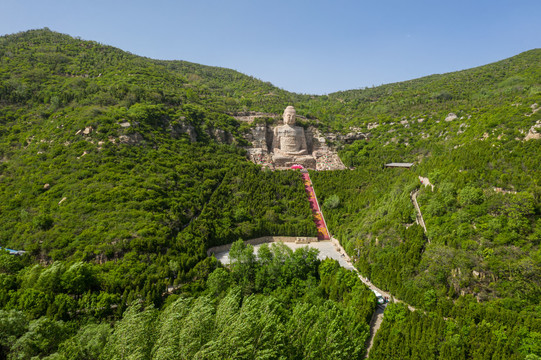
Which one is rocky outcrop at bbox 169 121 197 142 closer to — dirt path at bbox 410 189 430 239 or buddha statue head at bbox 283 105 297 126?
buddha statue head at bbox 283 105 297 126

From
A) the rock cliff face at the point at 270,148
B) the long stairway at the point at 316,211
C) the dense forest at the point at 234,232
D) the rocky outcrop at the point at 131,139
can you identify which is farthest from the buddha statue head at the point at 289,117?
the rocky outcrop at the point at 131,139

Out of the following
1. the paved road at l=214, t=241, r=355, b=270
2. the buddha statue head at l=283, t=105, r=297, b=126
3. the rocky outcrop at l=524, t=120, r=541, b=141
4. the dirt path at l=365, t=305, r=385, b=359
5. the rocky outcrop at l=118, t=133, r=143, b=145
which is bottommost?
the dirt path at l=365, t=305, r=385, b=359

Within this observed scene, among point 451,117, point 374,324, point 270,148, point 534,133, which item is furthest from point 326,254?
point 451,117

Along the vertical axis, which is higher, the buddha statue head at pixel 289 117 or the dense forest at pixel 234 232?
the buddha statue head at pixel 289 117

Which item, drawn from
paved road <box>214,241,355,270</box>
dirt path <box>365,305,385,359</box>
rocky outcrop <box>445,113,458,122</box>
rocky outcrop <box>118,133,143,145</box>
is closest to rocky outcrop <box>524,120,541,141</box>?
rocky outcrop <box>445,113,458,122</box>

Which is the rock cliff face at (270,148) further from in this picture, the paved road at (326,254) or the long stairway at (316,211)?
the paved road at (326,254)

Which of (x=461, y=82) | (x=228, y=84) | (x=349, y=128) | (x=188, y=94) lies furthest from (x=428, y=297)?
(x=228, y=84)
